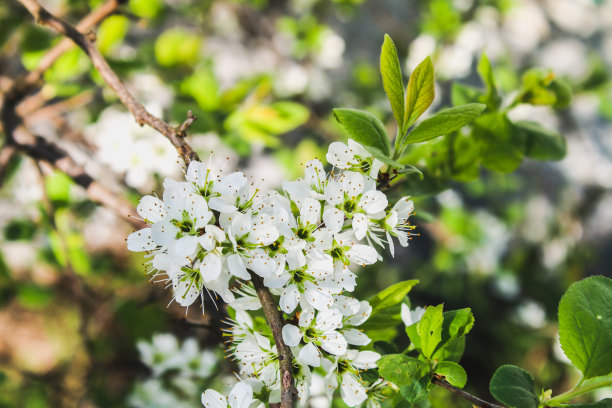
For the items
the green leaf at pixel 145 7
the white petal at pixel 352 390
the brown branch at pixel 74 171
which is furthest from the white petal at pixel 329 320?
the green leaf at pixel 145 7

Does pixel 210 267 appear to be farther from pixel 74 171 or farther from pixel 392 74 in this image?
pixel 74 171

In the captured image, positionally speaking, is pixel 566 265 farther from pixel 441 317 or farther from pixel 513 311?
pixel 441 317

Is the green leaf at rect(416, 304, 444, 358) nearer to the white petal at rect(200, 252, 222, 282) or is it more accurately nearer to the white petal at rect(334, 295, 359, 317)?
the white petal at rect(334, 295, 359, 317)

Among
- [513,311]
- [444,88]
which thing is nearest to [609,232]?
[513,311]

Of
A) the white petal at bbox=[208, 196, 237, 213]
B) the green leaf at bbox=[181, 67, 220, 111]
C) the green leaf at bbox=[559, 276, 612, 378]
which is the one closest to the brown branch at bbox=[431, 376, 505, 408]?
the green leaf at bbox=[559, 276, 612, 378]

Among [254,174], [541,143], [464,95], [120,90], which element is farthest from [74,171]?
[254,174]

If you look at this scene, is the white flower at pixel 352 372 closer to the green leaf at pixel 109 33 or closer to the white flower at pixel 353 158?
the white flower at pixel 353 158
